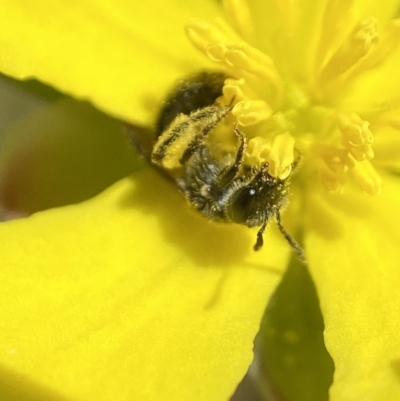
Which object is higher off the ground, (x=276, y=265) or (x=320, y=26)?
(x=320, y=26)

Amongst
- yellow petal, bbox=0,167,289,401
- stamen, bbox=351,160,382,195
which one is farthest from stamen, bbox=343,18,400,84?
yellow petal, bbox=0,167,289,401

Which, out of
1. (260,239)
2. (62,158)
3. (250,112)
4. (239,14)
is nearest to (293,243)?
(260,239)

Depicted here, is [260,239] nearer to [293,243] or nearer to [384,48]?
[293,243]

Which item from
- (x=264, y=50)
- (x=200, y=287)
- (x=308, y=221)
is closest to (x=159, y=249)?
(x=200, y=287)

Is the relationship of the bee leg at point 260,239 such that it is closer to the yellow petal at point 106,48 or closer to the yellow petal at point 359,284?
the yellow petal at point 359,284

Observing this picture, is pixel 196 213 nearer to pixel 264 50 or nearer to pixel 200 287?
pixel 200 287

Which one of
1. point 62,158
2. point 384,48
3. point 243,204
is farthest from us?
point 62,158

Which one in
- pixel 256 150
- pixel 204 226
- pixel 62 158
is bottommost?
pixel 62 158
